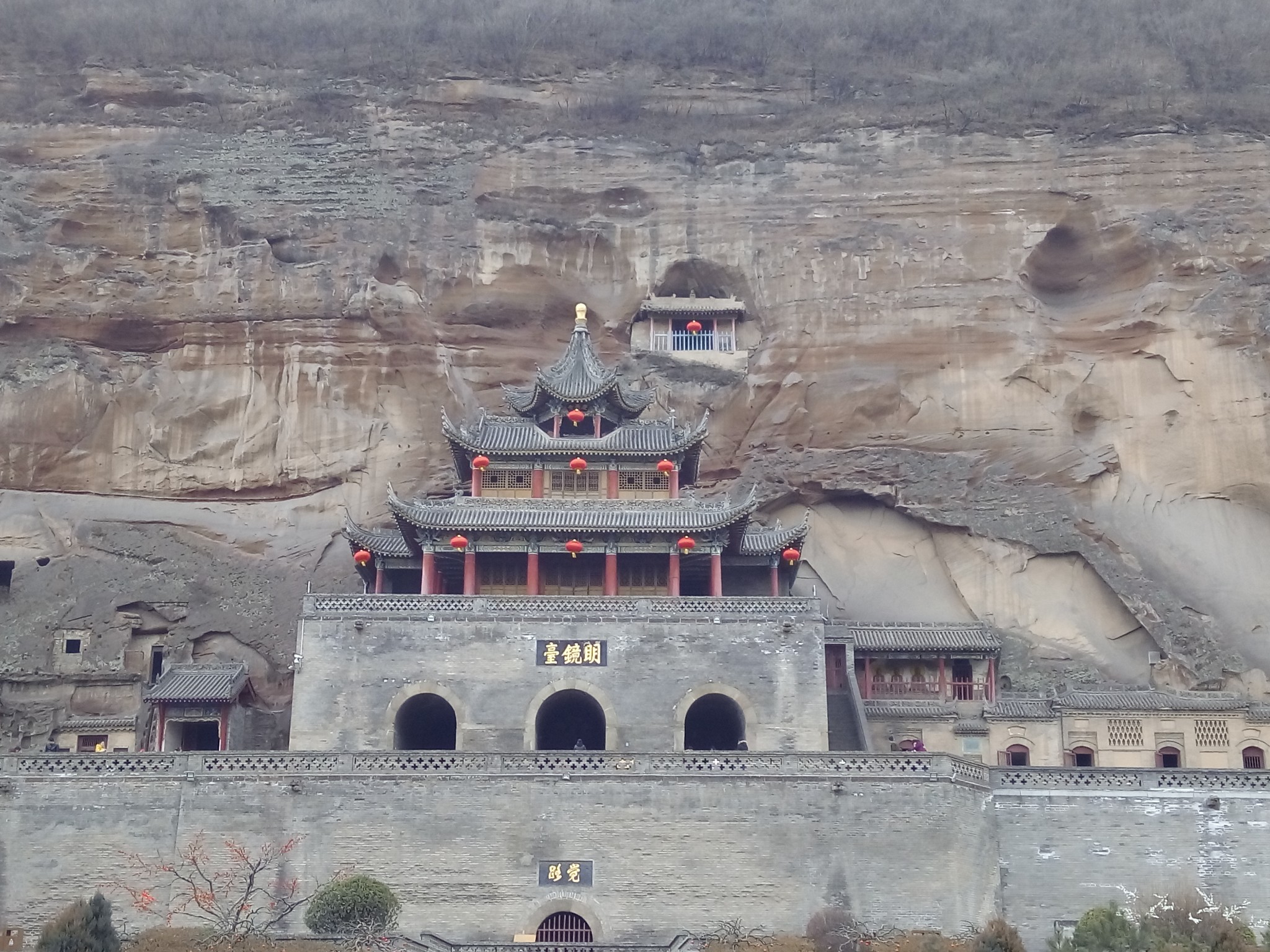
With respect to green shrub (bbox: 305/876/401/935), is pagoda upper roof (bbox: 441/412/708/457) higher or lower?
higher

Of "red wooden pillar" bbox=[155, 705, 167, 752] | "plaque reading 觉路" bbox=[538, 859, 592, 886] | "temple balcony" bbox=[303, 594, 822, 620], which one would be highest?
"temple balcony" bbox=[303, 594, 822, 620]

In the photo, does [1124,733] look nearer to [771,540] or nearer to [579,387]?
[771,540]

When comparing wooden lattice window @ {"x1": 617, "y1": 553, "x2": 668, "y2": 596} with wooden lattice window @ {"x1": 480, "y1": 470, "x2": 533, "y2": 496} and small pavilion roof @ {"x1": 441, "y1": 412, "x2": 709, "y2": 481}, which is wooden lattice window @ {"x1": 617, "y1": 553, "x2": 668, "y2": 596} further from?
wooden lattice window @ {"x1": 480, "y1": 470, "x2": 533, "y2": 496}

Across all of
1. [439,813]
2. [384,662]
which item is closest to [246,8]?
[384,662]

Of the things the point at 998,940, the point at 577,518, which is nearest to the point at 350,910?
the point at 998,940

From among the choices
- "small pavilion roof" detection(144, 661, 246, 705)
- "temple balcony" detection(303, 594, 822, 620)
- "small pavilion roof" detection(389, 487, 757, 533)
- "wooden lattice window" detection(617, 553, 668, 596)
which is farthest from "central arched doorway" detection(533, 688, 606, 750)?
"small pavilion roof" detection(144, 661, 246, 705)

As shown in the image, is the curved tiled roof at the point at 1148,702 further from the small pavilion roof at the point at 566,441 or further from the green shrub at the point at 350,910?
the green shrub at the point at 350,910

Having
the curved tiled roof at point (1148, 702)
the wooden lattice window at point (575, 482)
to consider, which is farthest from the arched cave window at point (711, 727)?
the curved tiled roof at point (1148, 702)

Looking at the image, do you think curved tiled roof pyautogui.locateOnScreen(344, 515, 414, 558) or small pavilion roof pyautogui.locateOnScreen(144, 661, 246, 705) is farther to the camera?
curved tiled roof pyautogui.locateOnScreen(344, 515, 414, 558)
